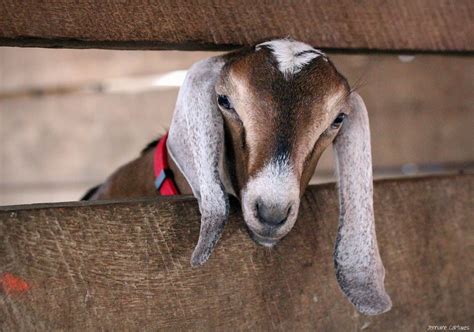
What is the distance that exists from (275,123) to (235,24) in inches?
16.5

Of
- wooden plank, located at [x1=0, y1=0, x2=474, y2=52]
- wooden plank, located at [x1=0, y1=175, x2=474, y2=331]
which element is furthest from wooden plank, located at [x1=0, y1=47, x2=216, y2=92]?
wooden plank, located at [x1=0, y1=175, x2=474, y2=331]

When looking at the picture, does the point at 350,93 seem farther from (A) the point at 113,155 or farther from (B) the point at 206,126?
(A) the point at 113,155

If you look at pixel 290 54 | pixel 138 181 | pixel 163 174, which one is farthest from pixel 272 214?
pixel 138 181

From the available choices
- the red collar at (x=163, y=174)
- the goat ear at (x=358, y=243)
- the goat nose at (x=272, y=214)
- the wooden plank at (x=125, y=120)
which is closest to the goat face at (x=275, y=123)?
the goat nose at (x=272, y=214)

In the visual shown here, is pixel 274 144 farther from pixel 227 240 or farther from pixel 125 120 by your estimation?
pixel 125 120

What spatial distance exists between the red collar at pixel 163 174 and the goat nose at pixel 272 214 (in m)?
0.51

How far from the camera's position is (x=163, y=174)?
192 cm

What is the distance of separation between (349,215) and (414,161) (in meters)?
2.69

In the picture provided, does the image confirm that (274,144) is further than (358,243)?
No

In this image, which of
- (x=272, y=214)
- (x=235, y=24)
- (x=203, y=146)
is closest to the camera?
(x=272, y=214)

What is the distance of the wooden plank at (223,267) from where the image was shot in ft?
4.79

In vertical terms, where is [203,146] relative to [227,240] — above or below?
above

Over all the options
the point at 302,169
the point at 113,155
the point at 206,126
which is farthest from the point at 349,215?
the point at 113,155

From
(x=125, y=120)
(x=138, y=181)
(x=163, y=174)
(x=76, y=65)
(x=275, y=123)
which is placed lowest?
(x=125, y=120)
